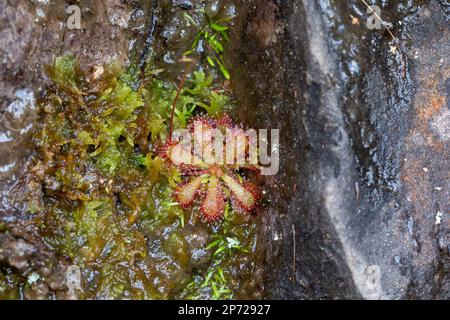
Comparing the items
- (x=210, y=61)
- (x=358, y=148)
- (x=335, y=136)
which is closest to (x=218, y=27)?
(x=210, y=61)

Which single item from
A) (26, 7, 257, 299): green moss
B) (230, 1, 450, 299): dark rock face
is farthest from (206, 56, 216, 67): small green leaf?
(230, 1, 450, 299): dark rock face

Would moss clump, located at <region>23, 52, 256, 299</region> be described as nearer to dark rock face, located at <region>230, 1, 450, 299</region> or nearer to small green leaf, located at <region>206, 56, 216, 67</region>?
small green leaf, located at <region>206, 56, 216, 67</region>

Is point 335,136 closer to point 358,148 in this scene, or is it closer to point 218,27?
point 358,148

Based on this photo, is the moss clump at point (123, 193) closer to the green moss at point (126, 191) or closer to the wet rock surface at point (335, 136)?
the green moss at point (126, 191)

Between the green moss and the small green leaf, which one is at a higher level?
the small green leaf

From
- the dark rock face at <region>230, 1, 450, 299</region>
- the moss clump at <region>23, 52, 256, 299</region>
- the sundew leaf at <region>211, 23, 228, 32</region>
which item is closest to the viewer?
the dark rock face at <region>230, 1, 450, 299</region>

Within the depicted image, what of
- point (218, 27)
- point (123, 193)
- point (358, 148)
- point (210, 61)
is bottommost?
point (123, 193)

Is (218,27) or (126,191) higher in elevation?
(218,27)

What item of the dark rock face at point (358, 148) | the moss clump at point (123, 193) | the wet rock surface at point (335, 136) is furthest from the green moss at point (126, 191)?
the dark rock face at point (358, 148)
